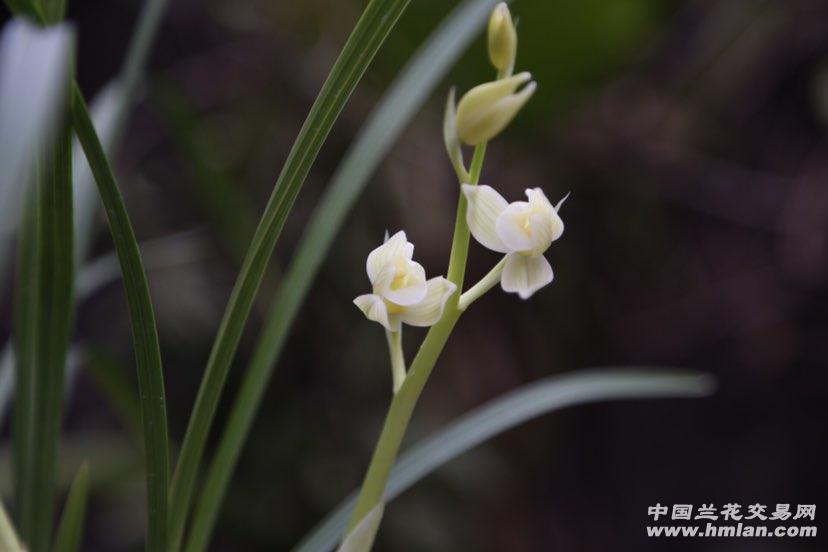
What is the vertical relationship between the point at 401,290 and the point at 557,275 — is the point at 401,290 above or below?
below

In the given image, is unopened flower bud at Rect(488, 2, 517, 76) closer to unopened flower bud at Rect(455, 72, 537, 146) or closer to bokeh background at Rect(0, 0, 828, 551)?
unopened flower bud at Rect(455, 72, 537, 146)

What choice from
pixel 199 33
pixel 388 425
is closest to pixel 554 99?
pixel 199 33

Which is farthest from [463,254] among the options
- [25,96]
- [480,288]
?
[25,96]

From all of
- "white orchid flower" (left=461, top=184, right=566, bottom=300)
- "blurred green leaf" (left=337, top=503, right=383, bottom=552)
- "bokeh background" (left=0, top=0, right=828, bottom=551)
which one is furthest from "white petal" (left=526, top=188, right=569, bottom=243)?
"bokeh background" (left=0, top=0, right=828, bottom=551)

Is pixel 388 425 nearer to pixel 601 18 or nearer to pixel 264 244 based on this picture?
pixel 264 244

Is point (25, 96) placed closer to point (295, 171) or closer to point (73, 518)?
point (295, 171)
